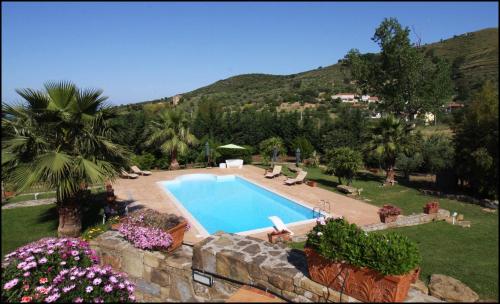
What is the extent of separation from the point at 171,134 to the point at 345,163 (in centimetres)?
1067

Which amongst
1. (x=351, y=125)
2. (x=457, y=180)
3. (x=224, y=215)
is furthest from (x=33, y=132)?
(x=351, y=125)

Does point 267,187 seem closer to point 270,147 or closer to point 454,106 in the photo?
point 270,147

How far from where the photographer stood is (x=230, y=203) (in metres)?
15.1

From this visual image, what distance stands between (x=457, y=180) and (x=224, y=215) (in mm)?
10583

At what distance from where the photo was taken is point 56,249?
16.8ft

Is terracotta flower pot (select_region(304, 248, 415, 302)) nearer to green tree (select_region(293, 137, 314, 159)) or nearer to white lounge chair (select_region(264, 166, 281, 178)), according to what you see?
white lounge chair (select_region(264, 166, 281, 178))

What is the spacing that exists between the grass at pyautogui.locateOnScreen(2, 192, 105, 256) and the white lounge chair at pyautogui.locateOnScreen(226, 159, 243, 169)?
10285 millimetres

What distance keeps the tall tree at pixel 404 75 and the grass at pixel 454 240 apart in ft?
35.7

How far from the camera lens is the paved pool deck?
1063 centimetres

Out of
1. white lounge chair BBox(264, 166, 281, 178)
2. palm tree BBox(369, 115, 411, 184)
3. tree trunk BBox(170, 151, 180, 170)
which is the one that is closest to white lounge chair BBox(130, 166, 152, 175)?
tree trunk BBox(170, 151, 180, 170)

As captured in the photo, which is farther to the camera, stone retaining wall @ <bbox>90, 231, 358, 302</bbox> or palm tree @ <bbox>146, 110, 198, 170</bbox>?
palm tree @ <bbox>146, 110, 198, 170</bbox>

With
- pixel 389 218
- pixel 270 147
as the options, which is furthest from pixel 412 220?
pixel 270 147

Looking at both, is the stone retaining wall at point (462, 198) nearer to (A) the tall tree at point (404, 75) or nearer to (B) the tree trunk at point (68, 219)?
(A) the tall tree at point (404, 75)

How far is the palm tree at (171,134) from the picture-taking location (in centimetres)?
2017
